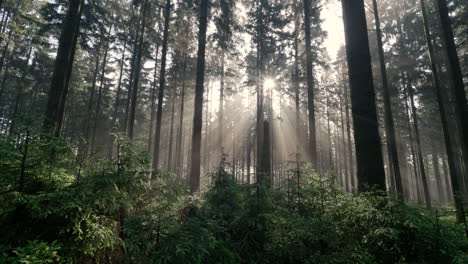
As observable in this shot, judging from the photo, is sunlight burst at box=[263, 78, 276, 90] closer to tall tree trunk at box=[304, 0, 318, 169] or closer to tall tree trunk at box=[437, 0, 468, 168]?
tall tree trunk at box=[304, 0, 318, 169]

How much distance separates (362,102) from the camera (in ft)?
16.4

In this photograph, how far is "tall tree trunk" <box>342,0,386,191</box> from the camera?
4609mm

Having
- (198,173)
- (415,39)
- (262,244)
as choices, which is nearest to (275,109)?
(415,39)

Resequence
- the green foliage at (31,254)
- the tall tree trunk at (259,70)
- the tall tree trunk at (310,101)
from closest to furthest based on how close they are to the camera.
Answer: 1. the green foliage at (31,254)
2. the tall tree trunk at (310,101)
3. the tall tree trunk at (259,70)

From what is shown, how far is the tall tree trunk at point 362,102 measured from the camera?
4.61 meters

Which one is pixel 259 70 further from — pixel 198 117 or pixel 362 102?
pixel 362 102

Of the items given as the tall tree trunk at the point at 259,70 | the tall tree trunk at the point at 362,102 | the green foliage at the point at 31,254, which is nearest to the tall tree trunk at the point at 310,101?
the tall tree trunk at the point at 259,70

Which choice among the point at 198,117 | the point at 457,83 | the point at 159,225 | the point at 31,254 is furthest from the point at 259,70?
the point at 31,254

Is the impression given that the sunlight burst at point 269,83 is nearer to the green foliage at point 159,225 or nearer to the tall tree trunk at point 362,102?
the tall tree trunk at point 362,102

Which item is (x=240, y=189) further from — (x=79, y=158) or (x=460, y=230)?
(x=460, y=230)

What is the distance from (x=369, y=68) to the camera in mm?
5148

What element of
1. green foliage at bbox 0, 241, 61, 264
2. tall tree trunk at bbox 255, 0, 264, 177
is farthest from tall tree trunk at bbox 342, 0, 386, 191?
tall tree trunk at bbox 255, 0, 264, 177

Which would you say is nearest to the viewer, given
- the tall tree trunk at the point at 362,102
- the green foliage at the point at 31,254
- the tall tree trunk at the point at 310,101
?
the green foliage at the point at 31,254

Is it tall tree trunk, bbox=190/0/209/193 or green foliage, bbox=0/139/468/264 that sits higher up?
tall tree trunk, bbox=190/0/209/193
